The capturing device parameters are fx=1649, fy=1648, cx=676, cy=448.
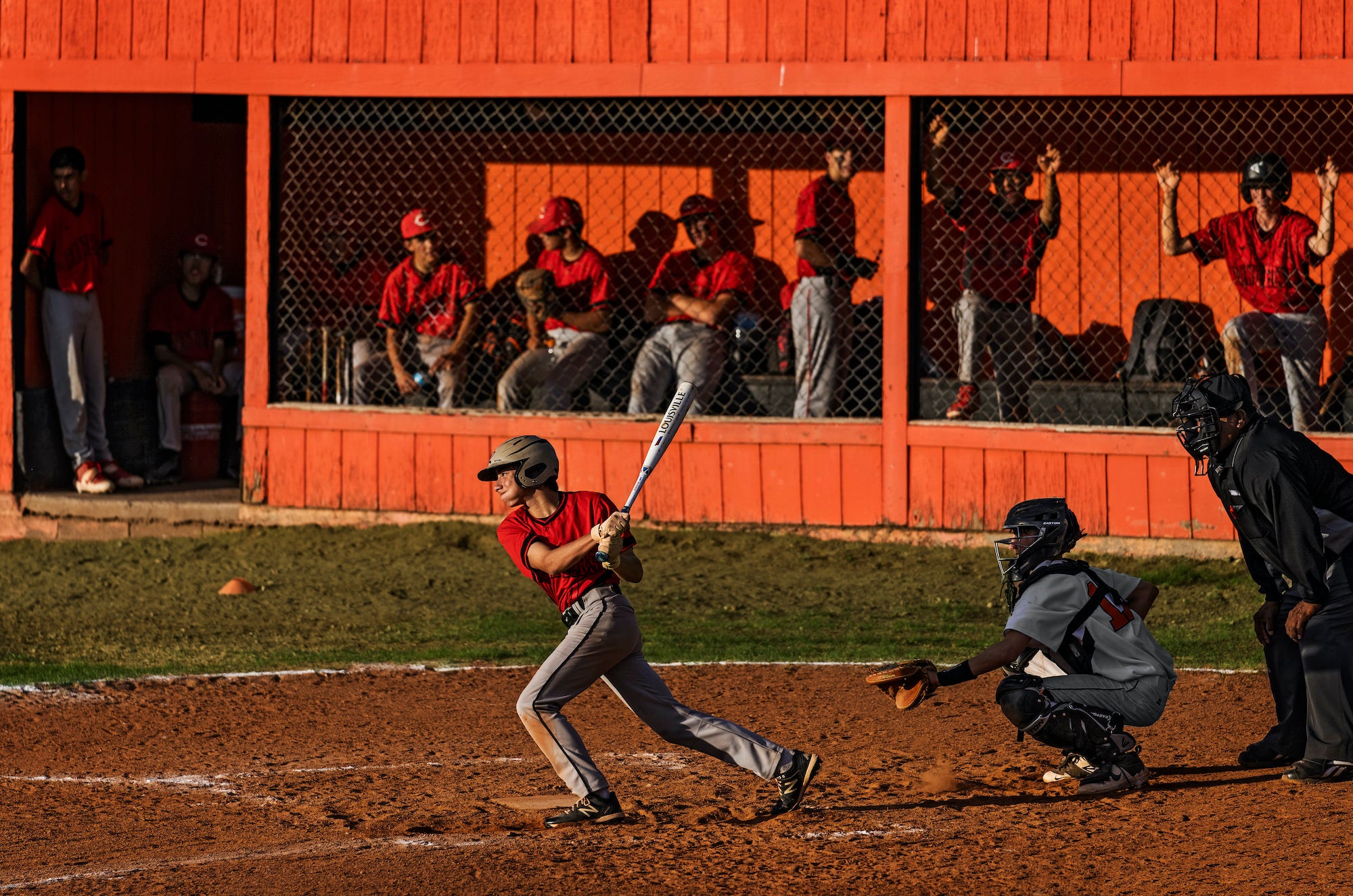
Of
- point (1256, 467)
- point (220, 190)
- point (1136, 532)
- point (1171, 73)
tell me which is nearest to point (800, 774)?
point (1256, 467)

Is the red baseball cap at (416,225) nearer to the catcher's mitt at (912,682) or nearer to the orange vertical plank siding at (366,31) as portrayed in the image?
the orange vertical plank siding at (366,31)

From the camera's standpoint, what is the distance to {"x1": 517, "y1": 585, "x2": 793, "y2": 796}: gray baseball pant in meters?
5.79

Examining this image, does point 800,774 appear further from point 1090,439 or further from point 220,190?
point 220,190

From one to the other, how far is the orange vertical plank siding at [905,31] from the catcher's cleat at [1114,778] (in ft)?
21.4

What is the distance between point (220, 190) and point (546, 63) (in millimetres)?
4393

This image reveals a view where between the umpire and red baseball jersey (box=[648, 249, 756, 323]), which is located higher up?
red baseball jersey (box=[648, 249, 756, 323])

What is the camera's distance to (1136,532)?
11.1 meters

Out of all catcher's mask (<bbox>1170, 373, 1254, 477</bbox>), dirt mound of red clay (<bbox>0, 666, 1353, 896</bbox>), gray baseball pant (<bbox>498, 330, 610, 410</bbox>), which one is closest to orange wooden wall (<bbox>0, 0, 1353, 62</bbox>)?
gray baseball pant (<bbox>498, 330, 610, 410</bbox>)

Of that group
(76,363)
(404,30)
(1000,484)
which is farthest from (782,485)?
(76,363)

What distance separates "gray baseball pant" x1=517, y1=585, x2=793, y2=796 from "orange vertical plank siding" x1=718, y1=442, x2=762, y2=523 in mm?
6034

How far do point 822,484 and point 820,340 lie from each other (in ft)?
3.40

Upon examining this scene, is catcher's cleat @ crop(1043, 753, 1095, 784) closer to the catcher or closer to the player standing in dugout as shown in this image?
the catcher

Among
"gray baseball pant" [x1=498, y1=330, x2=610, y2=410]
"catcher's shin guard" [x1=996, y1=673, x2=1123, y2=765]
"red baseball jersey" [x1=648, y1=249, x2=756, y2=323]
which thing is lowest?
"catcher's shin guard" [x1=996, y1=673, x2=1123, y2=765]

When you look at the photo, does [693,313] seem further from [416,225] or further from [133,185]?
[133,185]
